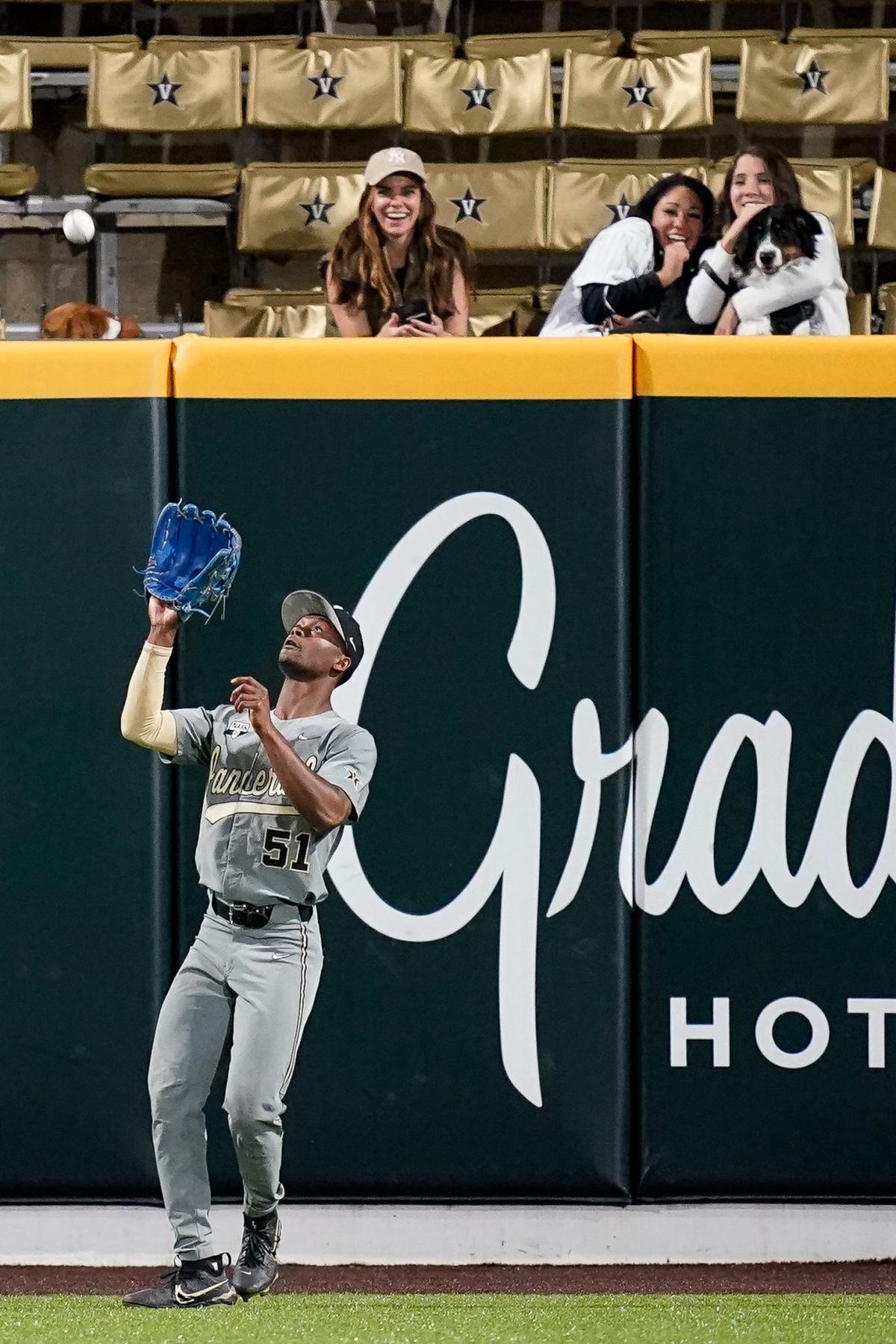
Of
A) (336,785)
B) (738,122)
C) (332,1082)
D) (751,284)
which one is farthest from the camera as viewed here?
(738,122)

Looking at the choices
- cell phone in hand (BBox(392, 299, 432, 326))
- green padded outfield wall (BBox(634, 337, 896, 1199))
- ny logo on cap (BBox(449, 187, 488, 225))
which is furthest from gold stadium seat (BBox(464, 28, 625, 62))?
green padded outfield wall (BBox(634, 337, 896, 1199))

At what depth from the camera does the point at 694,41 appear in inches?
297

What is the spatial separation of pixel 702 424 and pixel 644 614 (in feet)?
1.57

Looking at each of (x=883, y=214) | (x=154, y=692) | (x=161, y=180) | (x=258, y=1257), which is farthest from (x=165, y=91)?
(x=258, y=1257)

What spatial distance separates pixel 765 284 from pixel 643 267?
15.9 inches

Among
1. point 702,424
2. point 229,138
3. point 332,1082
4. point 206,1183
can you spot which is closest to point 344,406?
point 702,424

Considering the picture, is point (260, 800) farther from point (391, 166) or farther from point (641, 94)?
point (641, 94)

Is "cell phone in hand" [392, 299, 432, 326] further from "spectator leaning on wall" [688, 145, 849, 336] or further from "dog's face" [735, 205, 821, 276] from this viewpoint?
"dog's face" [735, 205, 821, 276]

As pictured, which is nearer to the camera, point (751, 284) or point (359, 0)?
point (751, 284)

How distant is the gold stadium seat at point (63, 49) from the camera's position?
754 cm

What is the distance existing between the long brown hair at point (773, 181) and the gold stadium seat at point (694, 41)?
11.0ft

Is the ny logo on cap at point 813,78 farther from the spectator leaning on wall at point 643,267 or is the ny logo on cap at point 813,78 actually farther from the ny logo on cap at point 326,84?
the spectator leaning on wall at point 643,267

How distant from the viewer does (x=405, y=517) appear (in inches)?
154

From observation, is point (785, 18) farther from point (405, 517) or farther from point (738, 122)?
point (405, 517)
